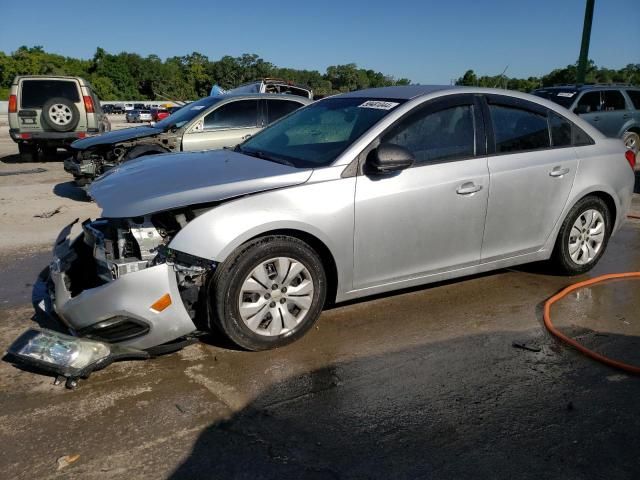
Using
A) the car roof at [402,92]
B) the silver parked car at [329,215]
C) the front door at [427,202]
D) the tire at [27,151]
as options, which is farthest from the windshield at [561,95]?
the tire at [27,151]

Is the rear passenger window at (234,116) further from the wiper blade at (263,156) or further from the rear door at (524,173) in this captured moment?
the rear door at (524,173)

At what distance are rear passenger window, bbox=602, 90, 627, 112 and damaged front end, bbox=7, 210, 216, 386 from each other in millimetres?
12482

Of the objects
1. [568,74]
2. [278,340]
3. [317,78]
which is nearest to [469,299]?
[278,340]

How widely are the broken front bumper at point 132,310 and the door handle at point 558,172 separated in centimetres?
315

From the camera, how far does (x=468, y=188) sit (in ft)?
13.6

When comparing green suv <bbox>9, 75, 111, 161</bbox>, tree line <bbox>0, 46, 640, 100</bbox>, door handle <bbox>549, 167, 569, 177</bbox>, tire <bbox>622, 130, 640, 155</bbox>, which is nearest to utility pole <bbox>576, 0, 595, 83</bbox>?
tire <bbox>622, 130, 640, 155</bbox>

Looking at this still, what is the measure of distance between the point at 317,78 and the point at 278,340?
12907 centimetres

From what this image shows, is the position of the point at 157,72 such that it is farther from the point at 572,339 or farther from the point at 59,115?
the point at 572,339

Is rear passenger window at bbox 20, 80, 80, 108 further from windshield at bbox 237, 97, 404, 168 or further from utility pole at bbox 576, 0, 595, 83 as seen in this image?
utility pole at bbox 576, 0, 595, 83

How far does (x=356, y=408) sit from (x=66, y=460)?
1437mm

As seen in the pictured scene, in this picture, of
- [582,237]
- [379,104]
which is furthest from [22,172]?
[582,237]

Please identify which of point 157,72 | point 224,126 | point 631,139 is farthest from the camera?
point 157,72

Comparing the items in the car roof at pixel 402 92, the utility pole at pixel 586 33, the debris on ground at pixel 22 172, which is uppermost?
the utility pole at pixel 586 33

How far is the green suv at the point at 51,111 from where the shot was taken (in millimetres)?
11867
